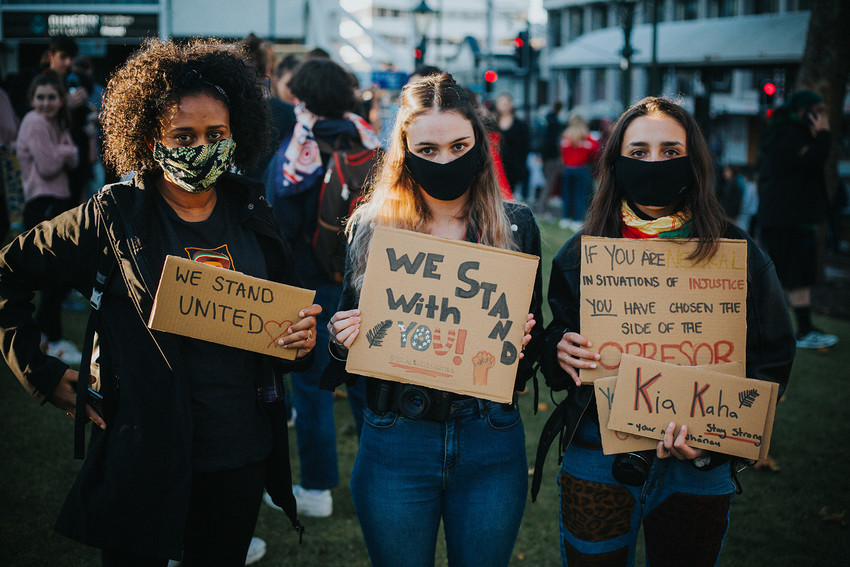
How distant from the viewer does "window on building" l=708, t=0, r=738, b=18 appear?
31.7 meters

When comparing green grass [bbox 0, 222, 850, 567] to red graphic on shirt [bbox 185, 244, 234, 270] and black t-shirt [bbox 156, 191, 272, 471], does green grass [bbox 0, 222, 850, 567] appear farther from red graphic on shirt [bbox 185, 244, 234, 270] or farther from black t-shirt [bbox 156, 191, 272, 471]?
red graphic on shirt [bbox 185, 244, 234, 270]

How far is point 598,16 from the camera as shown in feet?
146

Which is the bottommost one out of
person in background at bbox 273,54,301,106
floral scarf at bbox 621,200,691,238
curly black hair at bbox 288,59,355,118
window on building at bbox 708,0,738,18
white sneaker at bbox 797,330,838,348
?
white sneaker at bbox 797,330,838,348

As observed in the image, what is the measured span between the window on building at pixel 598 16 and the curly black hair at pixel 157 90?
45902mm

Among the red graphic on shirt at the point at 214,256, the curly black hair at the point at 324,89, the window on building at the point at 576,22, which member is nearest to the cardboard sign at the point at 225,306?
the red graphic on shirt at the point at 214,256

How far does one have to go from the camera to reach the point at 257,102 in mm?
2486

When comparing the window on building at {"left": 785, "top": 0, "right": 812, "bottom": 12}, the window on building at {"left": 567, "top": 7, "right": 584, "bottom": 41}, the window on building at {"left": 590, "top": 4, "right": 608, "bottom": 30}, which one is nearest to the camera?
the window on building at {"left": 785, "top": 0, "right": 812, "bottom": 12}

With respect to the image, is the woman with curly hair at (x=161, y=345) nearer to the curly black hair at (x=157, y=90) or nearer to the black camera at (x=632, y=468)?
the curly black hair at (x=157, y=90)

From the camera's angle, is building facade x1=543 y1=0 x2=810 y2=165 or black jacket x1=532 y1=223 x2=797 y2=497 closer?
black jacket x1=532 y1=223 x2=797 y2=497

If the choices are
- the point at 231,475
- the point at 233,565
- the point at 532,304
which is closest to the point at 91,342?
the point at 231,475

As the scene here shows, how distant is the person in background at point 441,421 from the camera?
7.17 ft

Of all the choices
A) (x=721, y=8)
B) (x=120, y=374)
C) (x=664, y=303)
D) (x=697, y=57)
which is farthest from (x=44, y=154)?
(x=721, y=8)

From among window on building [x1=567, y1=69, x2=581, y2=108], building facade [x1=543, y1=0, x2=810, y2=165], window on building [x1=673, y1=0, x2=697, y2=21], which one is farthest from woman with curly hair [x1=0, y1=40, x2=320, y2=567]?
window on building [x1=567, y1=69, x2=581, y2=108]

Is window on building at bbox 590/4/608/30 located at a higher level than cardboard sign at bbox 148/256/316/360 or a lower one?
higher
